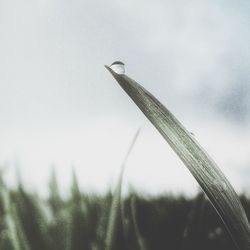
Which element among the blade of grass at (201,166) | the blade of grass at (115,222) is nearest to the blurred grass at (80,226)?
the blade of grass at (115,222)

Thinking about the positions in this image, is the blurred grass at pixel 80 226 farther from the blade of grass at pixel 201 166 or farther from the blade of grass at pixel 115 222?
the blade of grass at pixel 201 166

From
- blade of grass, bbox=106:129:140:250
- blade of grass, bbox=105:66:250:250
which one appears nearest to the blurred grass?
blade of grass, bbox=106:129:140:250

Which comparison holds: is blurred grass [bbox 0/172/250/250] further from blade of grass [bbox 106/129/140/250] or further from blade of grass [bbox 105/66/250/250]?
blade of grass [bbox 105/66/250/250]

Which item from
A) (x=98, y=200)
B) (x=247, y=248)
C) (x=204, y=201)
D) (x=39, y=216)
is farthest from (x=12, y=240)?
(x=204, y=201)

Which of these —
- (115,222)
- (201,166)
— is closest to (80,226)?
(115,222)

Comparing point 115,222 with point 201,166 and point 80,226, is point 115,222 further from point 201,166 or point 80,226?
point 201,166
